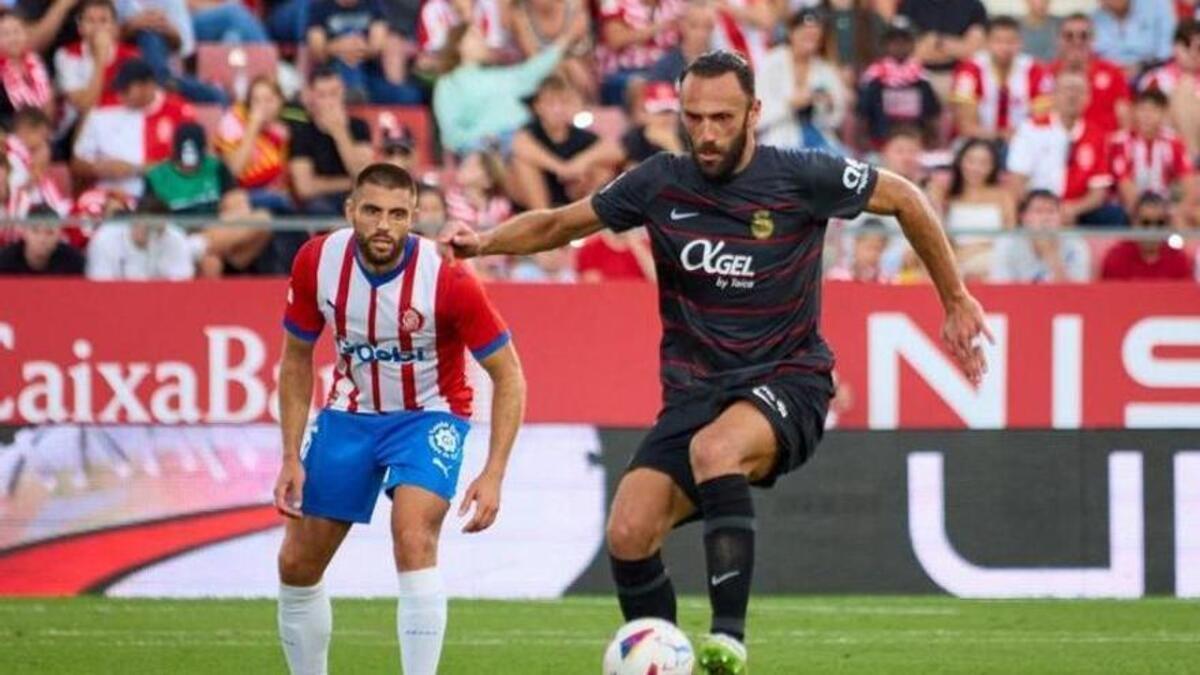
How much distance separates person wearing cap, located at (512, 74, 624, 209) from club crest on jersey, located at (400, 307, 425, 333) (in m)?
7.40

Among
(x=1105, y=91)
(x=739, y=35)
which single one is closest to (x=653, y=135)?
(x=739, y=35)

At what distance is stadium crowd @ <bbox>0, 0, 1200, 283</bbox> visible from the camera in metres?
15.1

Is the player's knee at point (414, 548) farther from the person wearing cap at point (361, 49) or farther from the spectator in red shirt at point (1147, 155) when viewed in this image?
the spectator in red shirt at point (1147, 155)

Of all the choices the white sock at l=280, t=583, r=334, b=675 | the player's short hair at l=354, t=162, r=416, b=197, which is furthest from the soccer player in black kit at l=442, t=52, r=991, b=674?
the white sock at l=280, t=583, r=334, b=675

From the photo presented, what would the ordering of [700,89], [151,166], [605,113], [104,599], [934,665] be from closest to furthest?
[700,89], [934,665], [104,599], [151,166], [605,113]

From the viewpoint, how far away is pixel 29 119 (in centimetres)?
1583

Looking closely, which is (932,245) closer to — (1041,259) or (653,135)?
(1041,259)

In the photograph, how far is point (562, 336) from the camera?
14125mm

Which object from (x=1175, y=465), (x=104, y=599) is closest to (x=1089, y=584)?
(x=1175, y=465)

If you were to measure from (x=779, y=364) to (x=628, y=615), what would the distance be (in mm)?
954

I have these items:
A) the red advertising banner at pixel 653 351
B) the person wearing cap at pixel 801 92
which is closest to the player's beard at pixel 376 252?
the red advertising banner at pixel 653 351

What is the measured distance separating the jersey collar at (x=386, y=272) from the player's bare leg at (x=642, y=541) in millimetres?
1083

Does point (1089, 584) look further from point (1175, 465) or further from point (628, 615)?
point (628, 615)

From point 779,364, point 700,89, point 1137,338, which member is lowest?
point 1137,338
